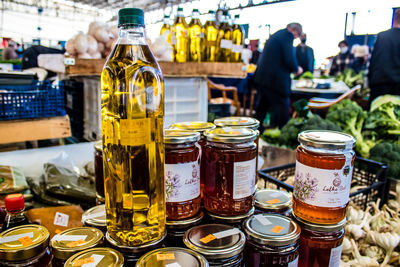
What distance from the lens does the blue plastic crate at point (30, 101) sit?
1.52m

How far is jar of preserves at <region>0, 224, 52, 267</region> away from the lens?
70 cm

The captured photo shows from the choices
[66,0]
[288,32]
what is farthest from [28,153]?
[66,0]

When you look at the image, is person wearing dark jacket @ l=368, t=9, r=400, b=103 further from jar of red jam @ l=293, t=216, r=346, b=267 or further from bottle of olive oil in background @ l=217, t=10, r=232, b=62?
jar of red jam @ l=293, t=216, r=346, b=267

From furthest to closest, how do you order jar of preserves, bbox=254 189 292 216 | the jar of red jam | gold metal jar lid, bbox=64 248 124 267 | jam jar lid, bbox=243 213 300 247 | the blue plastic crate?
the blue plastic crate
jar of preserves, bbox=254 189 292 216
the jar of red jam
jam jar lid, bbox=243 213 300 247
gold metal jar lid, bbox=64 248 124 267

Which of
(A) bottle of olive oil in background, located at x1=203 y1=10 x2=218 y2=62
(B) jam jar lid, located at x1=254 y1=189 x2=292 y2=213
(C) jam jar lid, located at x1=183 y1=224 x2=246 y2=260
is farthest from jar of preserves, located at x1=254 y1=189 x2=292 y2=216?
(A) bottle of olive oil in background, located at x1=203 y1=10 x2=218 y2=62

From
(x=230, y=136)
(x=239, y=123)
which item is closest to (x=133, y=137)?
(x=230, y=136)

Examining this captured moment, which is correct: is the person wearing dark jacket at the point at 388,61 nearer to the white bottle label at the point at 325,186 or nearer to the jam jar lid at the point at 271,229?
the white bottle label at the point at 325,186

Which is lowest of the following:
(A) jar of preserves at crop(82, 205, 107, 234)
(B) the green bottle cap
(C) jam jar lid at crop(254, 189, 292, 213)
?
(A) jar of preserves at crop(82, 205, 107, 234)

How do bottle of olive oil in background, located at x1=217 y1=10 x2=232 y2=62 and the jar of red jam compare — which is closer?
the jar of red jam

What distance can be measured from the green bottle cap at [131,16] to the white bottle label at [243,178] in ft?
1.50

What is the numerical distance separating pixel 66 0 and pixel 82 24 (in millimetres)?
4450

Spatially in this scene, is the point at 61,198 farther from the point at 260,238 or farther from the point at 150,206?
the point at 260,238

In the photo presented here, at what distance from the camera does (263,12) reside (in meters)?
9.41

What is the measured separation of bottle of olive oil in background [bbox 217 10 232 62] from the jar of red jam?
5.73 feet
